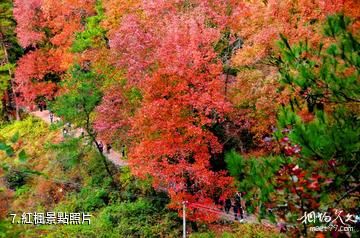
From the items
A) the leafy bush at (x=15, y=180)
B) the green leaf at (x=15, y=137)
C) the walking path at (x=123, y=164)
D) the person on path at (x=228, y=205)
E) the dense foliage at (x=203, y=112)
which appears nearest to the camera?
the green leaf at (x=15, y=137)

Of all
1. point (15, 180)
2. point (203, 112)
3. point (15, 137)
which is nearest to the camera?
point (15, 137)

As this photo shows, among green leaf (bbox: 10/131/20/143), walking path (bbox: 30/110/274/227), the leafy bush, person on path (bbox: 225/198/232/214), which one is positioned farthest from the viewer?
the leafy bush

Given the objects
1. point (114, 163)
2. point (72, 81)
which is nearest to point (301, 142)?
point (72, 81)

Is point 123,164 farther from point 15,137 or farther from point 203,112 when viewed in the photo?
point 15,137

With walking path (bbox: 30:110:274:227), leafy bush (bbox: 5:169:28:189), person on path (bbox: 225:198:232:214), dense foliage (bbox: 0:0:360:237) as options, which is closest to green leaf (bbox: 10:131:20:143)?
dense foliage (bbox: 0:0:360:237)

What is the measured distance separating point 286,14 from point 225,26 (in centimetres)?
611

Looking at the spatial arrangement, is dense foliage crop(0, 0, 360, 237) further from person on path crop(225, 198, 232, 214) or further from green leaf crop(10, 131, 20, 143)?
green leaf crop(10, 131, 20, 143)

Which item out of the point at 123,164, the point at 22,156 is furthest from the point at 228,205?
the point at 22,156

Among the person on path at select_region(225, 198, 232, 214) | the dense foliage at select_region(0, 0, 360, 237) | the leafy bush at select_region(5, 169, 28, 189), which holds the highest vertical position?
the dense foliage at select_region(0, 0, 360, 237)

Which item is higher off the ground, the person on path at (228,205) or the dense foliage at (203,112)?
the dense foliage at (203,112)

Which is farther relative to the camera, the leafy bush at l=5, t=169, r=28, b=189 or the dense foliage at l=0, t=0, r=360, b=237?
the leafy bush at l=5, t=169, r=28, b=189

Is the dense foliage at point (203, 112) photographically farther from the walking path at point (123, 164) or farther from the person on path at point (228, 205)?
the person on path at point (228, 205)

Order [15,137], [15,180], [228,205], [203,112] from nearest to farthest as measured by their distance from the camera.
Result: 1. [15,137]
2. [203,112]
3. [228,205]
4. [15,180]

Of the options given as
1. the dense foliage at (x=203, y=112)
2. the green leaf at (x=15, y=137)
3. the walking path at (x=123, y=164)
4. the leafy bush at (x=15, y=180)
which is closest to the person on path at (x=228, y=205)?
the walking path at (x=123, y=164)
